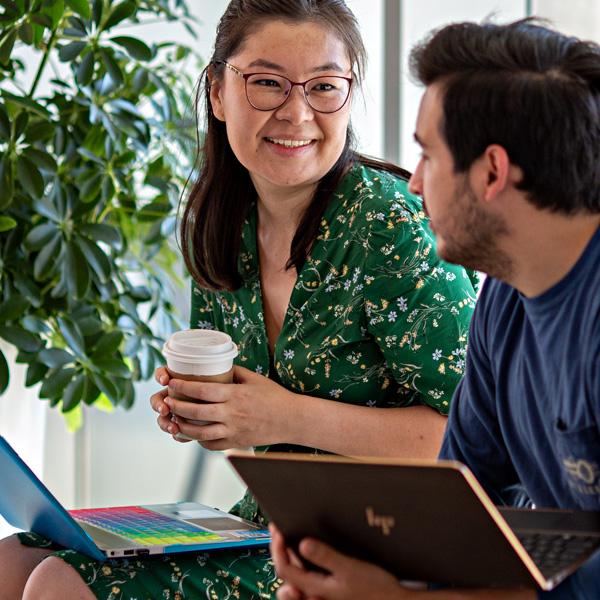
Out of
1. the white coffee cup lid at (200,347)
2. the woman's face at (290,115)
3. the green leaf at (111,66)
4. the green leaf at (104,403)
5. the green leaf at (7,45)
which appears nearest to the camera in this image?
the white coffee cup lid at (200,347)

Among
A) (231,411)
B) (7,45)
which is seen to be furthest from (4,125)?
(231,411)

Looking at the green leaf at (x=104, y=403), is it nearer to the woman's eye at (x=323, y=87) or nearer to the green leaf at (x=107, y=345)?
the green leaf at (x=107, y=345)

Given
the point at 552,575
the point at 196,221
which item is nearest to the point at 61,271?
the point at 196,221

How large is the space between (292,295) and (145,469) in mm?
2064

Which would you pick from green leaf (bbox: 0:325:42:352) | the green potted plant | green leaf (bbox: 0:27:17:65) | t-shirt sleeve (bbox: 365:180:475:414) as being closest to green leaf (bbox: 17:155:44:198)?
the green potted plant

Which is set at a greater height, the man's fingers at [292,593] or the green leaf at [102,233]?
the green leaf at [102,233]

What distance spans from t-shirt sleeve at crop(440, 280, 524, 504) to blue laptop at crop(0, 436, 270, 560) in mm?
385

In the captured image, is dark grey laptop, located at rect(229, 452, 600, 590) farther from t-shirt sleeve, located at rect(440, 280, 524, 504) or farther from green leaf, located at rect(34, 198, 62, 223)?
green leaf, located at rect(34, 198, 62, 223)

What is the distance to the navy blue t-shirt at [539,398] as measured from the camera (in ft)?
3.94

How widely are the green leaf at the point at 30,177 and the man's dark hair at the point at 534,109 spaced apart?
4.63ft

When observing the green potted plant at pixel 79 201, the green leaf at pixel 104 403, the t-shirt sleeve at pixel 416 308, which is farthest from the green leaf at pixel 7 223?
the t-shirt sleeve at pixel 416 308

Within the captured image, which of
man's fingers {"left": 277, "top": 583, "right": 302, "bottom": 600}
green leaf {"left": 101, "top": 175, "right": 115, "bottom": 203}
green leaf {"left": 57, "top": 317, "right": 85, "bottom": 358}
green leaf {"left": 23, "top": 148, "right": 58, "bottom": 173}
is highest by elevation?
green leaf {"left": 23, "top": 148, "right": 58, "bottom": 173}

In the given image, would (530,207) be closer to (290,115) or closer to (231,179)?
(290,115)

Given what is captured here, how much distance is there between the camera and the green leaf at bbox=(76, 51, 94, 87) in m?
2.49
